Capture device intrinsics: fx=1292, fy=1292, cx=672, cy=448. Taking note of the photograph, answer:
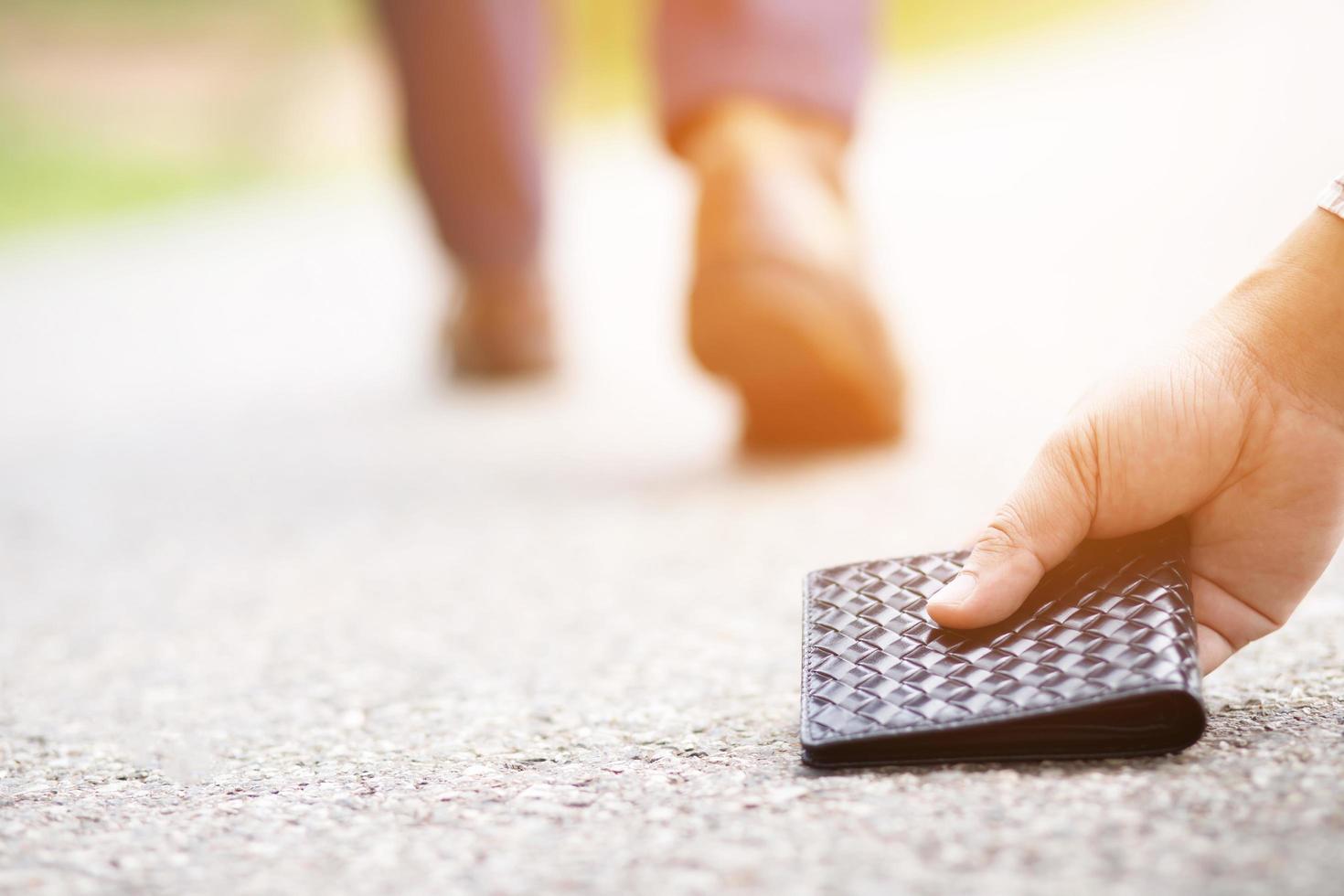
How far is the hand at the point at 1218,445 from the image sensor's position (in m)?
0.68

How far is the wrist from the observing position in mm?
677

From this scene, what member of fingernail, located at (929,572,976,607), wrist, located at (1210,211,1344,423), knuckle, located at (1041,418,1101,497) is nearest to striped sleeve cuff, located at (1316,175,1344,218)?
wrist, located at (1210,211,1344,423)

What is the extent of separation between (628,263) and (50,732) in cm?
282

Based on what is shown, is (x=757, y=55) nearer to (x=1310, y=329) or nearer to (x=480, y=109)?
(x=480, y=109)

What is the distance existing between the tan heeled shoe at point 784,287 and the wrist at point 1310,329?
2.24 ft

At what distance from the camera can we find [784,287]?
1.33 meters

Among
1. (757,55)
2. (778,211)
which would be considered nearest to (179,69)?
(757,55)

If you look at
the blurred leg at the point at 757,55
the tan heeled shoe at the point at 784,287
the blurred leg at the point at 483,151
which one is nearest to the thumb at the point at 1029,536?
the tan heeled shoe at the point at 784,287

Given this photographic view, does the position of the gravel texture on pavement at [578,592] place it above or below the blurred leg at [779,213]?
below

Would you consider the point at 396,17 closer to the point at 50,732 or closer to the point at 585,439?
the point at 585,439

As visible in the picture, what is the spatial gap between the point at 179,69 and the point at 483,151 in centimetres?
521

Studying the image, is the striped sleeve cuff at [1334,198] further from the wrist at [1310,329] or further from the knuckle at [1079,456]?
the knuckle at [1079,456]

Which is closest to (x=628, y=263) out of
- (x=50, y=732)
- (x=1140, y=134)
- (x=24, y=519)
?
(x=1140, y=134)

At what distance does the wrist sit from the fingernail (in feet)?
0.62
